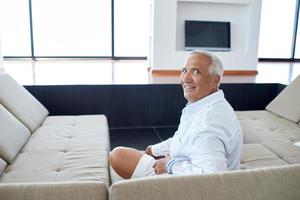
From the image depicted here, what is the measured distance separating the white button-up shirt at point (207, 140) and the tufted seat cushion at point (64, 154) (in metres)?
0.49

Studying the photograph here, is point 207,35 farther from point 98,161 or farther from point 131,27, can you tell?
point 98,161

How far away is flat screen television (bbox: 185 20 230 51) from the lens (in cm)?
546

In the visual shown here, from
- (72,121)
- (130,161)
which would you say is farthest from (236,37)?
(130,161)

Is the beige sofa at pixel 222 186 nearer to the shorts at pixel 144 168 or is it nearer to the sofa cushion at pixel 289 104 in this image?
the shorts at pixel 144 168

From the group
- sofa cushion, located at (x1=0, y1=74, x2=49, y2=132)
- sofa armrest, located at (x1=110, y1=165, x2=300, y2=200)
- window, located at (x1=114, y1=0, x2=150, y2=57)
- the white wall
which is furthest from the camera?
window, located at (x1=114, y1=0, x2=150, y2=57)

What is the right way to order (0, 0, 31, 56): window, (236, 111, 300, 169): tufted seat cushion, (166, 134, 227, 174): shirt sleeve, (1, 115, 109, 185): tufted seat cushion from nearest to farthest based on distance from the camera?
(166, 134, 227, 174): shirt sleeve < (1, 115, 109, 185): tufted seat cushion < (236, 111, 300, 169): tufted seat cushion < (0, 0, 31, 56): window

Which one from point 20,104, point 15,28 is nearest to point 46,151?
point 20,104

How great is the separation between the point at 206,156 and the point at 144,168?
0.54m

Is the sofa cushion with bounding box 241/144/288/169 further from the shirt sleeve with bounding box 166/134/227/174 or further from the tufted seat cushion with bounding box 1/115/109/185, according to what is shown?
the tufted seat cushion with bounding box 1/115/109/185

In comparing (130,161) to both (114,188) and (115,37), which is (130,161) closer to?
(114,188)

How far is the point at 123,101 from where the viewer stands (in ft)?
12.2

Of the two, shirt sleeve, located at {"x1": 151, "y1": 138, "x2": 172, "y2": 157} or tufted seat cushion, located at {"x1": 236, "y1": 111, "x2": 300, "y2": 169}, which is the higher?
shirt sleeve, located at {"x1": 151, "y1": 138, "x2": 172, "y2": 157}

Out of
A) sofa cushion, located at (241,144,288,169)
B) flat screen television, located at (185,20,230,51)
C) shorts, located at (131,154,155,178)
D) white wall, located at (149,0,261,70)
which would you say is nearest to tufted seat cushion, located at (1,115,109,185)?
shorts, located at (131,154,155,178)

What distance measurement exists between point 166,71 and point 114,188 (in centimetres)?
431
